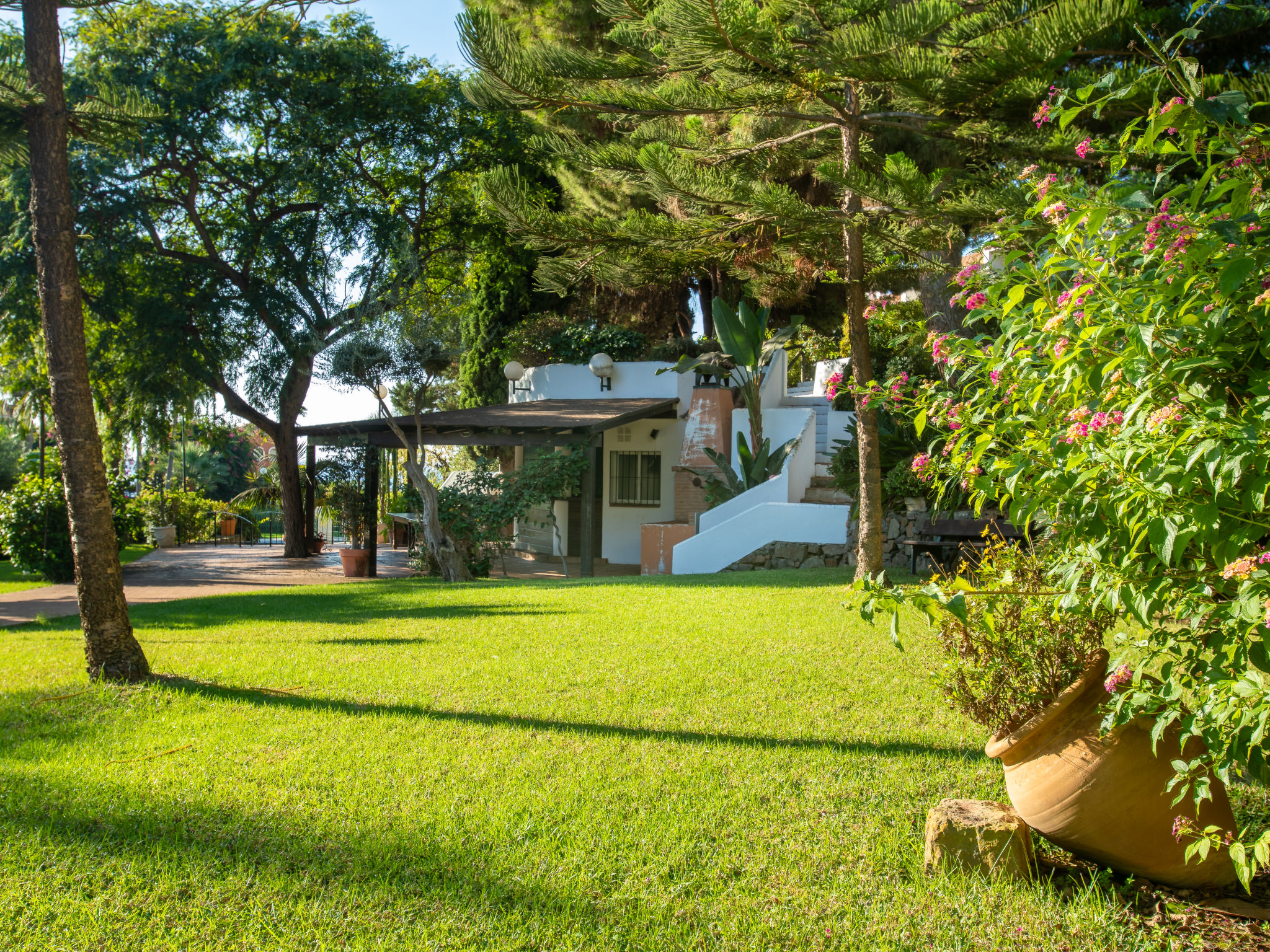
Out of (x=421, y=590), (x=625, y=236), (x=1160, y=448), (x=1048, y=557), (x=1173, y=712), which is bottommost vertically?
(x=421, y=590)

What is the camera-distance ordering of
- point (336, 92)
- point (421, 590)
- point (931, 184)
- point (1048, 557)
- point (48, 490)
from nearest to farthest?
1. point (1048, 557)
2. point (931, 184)
3. point (421, 590)
4. point (48, 490)
5. point (336, 92)

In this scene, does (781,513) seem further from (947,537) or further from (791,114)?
(791,114)

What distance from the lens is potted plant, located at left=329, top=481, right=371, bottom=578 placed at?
15.5m

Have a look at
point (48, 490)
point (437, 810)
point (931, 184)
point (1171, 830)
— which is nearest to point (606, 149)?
point (931, 184)

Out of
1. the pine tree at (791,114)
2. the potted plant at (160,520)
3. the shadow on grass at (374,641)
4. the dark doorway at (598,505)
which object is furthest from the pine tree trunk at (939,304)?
the potted plant at (160,520)

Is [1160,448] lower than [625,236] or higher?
lower

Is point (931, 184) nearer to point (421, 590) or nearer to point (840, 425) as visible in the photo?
point (421, 590)

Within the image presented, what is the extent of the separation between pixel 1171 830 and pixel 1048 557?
1.11m

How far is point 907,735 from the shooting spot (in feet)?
15.1

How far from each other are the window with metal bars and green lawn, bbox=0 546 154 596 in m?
9.40

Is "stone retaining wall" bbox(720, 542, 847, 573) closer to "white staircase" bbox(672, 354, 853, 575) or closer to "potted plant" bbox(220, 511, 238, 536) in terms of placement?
"white staircase" bbox(672, 354, 853, 575)

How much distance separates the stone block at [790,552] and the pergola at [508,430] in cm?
326

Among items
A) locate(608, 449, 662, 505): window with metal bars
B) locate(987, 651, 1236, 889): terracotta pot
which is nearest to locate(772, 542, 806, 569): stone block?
locate(608, 449, 662, 505): window with metal bars

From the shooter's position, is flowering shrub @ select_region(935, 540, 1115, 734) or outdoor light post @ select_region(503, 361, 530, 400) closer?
flowering shrub @ select_region(935, 540, 1115, 734)
